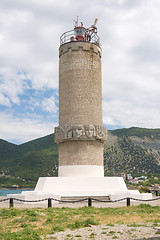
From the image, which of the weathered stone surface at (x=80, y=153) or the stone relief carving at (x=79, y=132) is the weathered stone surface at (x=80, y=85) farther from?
the weathered stone surface at (x=80, y=153)

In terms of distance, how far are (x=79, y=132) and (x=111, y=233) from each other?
10378 millimetres

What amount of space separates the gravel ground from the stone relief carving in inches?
375

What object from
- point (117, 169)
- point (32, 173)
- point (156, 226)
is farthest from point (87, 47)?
point (32, 173)

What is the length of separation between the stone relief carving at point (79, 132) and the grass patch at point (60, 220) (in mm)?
6821

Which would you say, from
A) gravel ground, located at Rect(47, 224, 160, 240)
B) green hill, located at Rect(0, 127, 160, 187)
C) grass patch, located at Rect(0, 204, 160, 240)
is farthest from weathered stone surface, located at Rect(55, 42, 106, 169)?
green hill, located at Rect(0, 127, 160, 187)

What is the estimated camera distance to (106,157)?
4124 inches

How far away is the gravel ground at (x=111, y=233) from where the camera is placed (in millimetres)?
7719

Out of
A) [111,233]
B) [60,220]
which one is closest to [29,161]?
[60,220]

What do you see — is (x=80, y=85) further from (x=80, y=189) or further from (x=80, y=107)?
(x=80, y=189)

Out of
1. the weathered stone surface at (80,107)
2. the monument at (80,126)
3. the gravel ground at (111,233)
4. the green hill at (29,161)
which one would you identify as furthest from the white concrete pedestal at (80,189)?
the green hill at (29,161)

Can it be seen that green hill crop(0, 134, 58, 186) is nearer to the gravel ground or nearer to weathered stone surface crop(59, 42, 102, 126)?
weathered stone surface crop(59, 42, 102, 126)

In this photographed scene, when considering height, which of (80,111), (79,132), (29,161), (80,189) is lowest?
(80,189)

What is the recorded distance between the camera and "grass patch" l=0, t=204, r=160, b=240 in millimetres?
8347

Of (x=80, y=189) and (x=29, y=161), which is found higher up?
(x=29, y=161)
